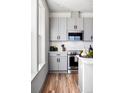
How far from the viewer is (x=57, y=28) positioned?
6.77 metres

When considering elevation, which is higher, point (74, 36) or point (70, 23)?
point (70, 23)

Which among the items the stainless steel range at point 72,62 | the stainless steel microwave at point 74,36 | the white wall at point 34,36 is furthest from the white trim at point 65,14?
the white wall at point 34,36

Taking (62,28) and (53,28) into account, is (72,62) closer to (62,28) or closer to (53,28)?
(62,28)

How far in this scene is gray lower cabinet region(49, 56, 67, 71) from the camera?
6.41 m

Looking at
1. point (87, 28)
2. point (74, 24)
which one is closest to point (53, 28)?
point (74, 24)

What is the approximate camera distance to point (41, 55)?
16.0 feet

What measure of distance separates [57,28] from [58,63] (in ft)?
5.36

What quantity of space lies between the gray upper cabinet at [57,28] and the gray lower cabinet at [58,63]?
0.97 metres

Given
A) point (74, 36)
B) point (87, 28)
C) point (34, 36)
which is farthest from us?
point (87, 28)

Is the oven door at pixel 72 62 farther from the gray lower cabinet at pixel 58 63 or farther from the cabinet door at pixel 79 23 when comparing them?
the cabinet door at pixel 79 23

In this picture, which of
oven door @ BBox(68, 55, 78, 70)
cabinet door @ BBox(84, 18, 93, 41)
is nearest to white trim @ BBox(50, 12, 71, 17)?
cabinet door @ BBox(84, 18, 93, 41)

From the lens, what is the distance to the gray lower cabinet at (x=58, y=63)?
21.0ft
